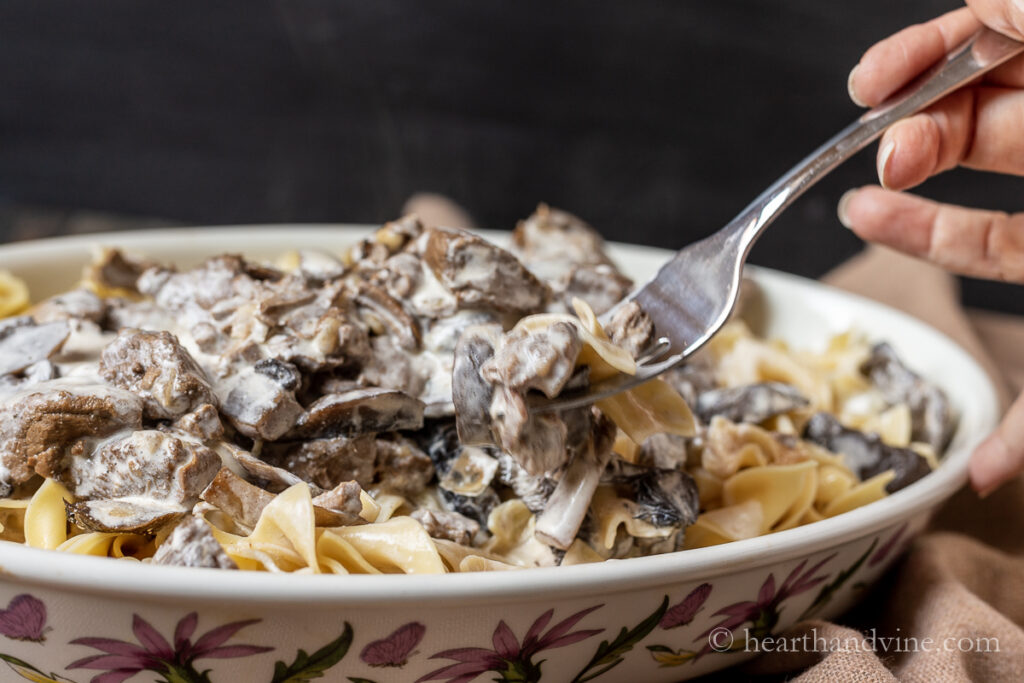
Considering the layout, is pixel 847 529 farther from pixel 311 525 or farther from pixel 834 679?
pixel 311 525

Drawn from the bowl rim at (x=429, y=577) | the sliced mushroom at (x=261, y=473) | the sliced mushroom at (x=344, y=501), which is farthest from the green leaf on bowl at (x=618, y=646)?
the sliced mushroom at (x=261, y=473)

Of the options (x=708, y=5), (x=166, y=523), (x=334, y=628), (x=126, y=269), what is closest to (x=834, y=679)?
(x=334, y=628)

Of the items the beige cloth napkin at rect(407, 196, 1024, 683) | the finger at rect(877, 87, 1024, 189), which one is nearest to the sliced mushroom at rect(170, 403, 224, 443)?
the beige cloth napkin at rect(407, 196, 1024, 683)

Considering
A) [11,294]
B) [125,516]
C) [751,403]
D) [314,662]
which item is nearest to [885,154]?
[751,403]

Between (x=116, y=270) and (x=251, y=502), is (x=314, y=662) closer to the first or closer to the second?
(x=251, y=502)

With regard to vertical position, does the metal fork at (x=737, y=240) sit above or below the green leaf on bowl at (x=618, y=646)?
above

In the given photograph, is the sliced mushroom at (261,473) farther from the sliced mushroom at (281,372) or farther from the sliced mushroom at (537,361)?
the sliced mushroom at (537,361)
